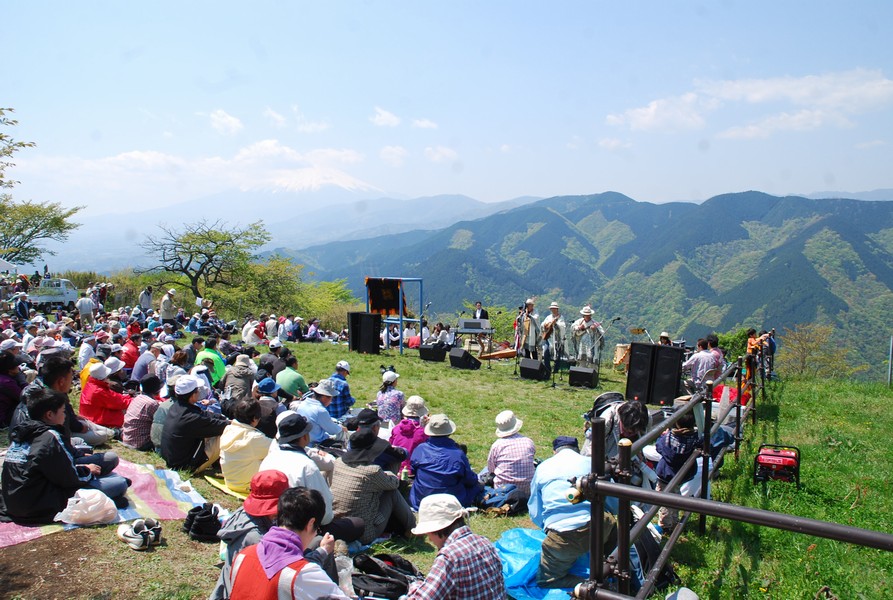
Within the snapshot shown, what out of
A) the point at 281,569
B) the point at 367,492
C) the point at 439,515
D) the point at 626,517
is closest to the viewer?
the point at 626,517

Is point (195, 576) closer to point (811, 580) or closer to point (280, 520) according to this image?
point (280, 520)

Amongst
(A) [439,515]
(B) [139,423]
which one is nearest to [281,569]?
(A) [439,515]

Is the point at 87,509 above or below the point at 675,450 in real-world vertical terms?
below

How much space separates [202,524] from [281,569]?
8.43 ft

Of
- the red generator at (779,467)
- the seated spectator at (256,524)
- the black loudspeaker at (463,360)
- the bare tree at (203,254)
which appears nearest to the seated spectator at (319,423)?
the seated spectator at (256,524)

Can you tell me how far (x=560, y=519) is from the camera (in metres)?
4.28

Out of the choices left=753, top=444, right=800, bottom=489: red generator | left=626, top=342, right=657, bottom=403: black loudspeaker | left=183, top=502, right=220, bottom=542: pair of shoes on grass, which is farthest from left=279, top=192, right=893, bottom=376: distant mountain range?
left=183, top=502, right=220, bottom=542: pair of shoes on grass

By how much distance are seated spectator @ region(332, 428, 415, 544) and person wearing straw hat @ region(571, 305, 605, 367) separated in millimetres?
10540

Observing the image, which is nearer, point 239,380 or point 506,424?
point 506,424

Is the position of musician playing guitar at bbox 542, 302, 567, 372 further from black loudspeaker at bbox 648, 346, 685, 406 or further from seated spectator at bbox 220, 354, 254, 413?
seated spectator at bbox 220, 354, 254, 413

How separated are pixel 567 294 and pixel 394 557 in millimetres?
163478

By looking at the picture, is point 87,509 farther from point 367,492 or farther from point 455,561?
point 455,561

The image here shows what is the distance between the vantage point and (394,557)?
4973mm

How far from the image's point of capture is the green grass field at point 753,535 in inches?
173
